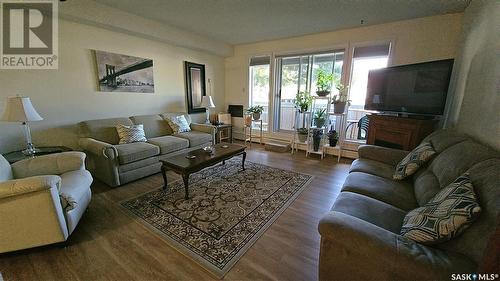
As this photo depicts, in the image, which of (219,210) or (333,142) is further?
(333,142)

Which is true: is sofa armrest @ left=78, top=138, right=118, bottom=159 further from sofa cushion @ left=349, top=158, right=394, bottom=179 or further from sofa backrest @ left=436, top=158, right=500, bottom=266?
sofa backrest @ left=436, top=158, right=500, bottom=266

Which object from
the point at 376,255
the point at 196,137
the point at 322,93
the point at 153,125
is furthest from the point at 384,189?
the point at 153,125

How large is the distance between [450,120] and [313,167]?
2010mm

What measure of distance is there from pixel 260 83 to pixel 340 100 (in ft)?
7.00

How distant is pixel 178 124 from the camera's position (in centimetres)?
402

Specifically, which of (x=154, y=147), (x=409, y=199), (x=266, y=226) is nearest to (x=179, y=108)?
(x=154, y=147)

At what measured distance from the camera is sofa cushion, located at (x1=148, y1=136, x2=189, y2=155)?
10.5ft

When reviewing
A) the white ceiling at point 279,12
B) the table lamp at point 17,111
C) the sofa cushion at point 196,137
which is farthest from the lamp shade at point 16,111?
the sofa cushion at point 196,137

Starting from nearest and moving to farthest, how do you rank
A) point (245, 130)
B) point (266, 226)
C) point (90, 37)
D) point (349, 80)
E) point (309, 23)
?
1. point (266, 226)
2. point (90, 37)
3. point (309, 23)
4. point (349, 80)
5. point (245, 130)

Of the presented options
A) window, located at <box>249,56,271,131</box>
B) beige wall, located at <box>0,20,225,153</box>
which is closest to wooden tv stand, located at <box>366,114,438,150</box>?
window, located at <box>249,56,271,131</box>

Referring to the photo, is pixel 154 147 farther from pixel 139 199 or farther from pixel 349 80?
pixel 349 80

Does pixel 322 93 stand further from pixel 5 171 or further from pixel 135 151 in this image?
pixel 5 171

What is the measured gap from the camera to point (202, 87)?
496 cm

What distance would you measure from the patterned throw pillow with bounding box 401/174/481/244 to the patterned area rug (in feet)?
3.91
